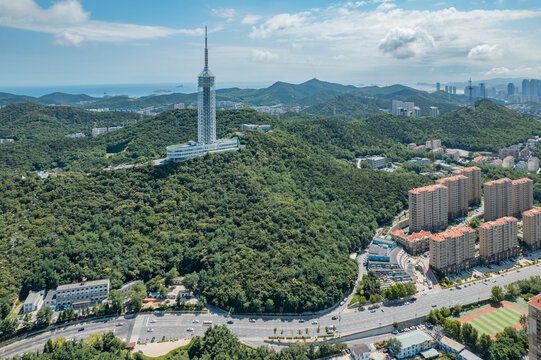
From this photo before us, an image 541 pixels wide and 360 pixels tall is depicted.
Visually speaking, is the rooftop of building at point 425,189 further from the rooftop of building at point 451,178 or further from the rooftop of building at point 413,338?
the rooftop of building at point 413,338

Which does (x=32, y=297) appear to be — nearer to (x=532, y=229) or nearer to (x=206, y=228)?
(x=206, y=228)

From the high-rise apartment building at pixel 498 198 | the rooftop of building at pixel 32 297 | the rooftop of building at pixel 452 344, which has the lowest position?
the rooftop of building at pixel 452 344

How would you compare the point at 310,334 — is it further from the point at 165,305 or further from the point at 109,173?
the point at 109,173

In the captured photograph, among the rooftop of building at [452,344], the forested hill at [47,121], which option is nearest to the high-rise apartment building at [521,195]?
the rooftop of building at [452,344]

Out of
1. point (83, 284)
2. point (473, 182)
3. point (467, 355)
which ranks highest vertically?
point (473, 182)

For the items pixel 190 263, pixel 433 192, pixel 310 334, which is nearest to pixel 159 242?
pixel 190 263

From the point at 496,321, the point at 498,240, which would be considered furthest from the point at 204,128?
the point at 496,321

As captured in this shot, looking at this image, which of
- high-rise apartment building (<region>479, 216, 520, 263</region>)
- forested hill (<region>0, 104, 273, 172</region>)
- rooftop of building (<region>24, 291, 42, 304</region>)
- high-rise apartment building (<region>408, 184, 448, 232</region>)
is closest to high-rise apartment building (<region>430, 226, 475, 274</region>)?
high-rise apartment building (<region>479, 216, 520, 263</region>)
